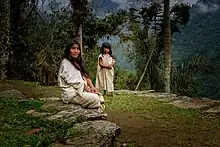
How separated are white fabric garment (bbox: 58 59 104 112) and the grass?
596 millimetres

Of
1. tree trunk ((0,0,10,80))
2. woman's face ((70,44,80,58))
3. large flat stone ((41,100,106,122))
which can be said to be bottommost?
large flat stone ((41,100,106,122))

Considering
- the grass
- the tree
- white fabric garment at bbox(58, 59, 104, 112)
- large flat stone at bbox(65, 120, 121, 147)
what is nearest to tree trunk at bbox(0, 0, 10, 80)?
the grass

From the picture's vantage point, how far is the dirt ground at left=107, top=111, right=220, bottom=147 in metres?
5.20

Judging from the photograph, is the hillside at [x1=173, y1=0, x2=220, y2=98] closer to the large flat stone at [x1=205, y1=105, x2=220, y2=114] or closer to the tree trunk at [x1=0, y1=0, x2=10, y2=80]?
the tree trunk at [x1=0, y1=0, x2=10, y2=80]

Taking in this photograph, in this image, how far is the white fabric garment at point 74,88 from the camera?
614cm

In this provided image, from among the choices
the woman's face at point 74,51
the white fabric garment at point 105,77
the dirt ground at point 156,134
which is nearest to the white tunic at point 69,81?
the woman's face at point 74,51

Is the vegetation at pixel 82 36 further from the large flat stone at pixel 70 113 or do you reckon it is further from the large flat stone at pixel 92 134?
the large flat stone at pixel 92 134

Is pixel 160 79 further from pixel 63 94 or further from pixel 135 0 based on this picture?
pixel 63 94

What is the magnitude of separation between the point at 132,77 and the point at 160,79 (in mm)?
3478

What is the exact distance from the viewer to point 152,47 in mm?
16984

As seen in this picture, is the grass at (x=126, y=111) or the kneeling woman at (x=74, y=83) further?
the kneeling woman at (x=74, y=83)

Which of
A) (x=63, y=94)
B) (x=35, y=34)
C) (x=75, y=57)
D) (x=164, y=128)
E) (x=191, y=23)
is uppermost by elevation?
(x=191, y=23)

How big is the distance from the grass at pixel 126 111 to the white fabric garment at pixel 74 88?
0.60 metres

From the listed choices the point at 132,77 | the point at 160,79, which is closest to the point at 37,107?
the point at 160,79
